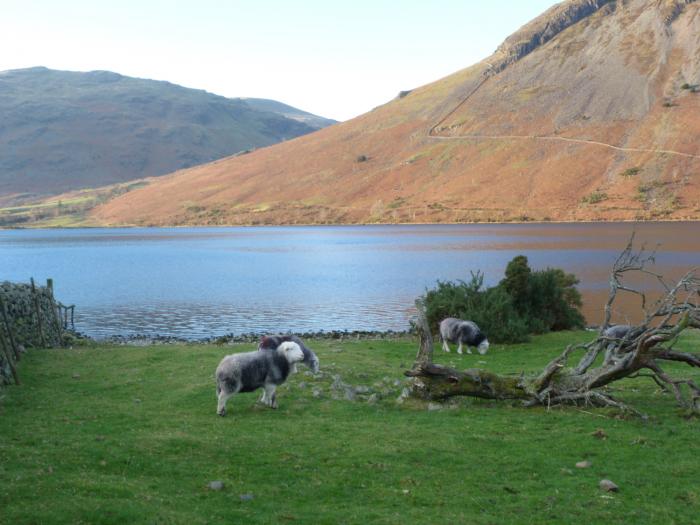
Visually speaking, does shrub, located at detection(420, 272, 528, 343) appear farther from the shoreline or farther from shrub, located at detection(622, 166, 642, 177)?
shrub, located at detection(622, 166, 642, 177)

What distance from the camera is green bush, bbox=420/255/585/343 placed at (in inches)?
998

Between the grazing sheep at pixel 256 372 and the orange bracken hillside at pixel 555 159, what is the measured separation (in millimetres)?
117662

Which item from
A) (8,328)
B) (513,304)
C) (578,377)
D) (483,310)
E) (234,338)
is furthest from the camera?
(234,338)

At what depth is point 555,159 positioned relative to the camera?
154750 mm

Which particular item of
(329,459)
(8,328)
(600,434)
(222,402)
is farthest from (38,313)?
(600,434)

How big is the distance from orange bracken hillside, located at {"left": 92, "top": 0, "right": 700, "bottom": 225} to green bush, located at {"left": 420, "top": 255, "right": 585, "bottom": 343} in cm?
9958

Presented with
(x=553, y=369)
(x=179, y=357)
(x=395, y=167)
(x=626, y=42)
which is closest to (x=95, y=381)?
(x=179, y=357)

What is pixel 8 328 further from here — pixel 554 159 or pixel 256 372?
pixel 554 159

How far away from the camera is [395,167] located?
597ft

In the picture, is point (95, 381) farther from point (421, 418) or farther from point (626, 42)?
point (626, 42)

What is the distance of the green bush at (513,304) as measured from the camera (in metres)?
25.4

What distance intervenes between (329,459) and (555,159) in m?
154

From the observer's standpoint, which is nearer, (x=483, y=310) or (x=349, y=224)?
(x=483, y=310)

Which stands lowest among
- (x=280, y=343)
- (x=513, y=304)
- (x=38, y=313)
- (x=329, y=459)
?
(x=329, y=459)
